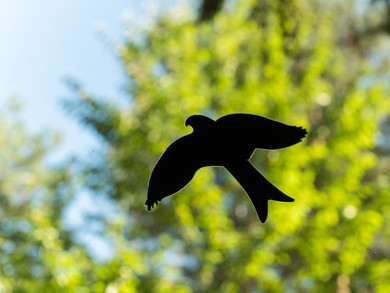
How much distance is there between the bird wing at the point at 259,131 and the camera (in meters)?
0.55

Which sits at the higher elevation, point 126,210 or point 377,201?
point 126,210

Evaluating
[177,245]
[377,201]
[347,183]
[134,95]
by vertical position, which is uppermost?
[134,95]

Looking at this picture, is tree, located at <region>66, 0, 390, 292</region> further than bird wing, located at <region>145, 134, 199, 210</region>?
Yes

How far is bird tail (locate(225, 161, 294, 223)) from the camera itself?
555mm

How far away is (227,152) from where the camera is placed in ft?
1.87

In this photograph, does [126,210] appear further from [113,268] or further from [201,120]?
[201,120]

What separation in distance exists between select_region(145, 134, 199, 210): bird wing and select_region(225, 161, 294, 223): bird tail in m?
0.05

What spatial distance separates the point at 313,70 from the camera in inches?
113

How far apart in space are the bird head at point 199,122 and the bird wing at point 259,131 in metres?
0.01

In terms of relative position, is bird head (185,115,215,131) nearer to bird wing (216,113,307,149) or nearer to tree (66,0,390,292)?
bird wing (216,113,307,149)

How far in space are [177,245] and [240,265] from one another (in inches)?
22.2

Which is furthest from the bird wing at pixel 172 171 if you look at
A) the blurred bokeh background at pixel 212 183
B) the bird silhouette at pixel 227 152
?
the blurred bokeh background at pixel 212 183

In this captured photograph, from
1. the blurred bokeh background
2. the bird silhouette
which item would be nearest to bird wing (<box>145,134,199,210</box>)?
the bird silhouette

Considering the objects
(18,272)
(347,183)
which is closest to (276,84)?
(347,183)
